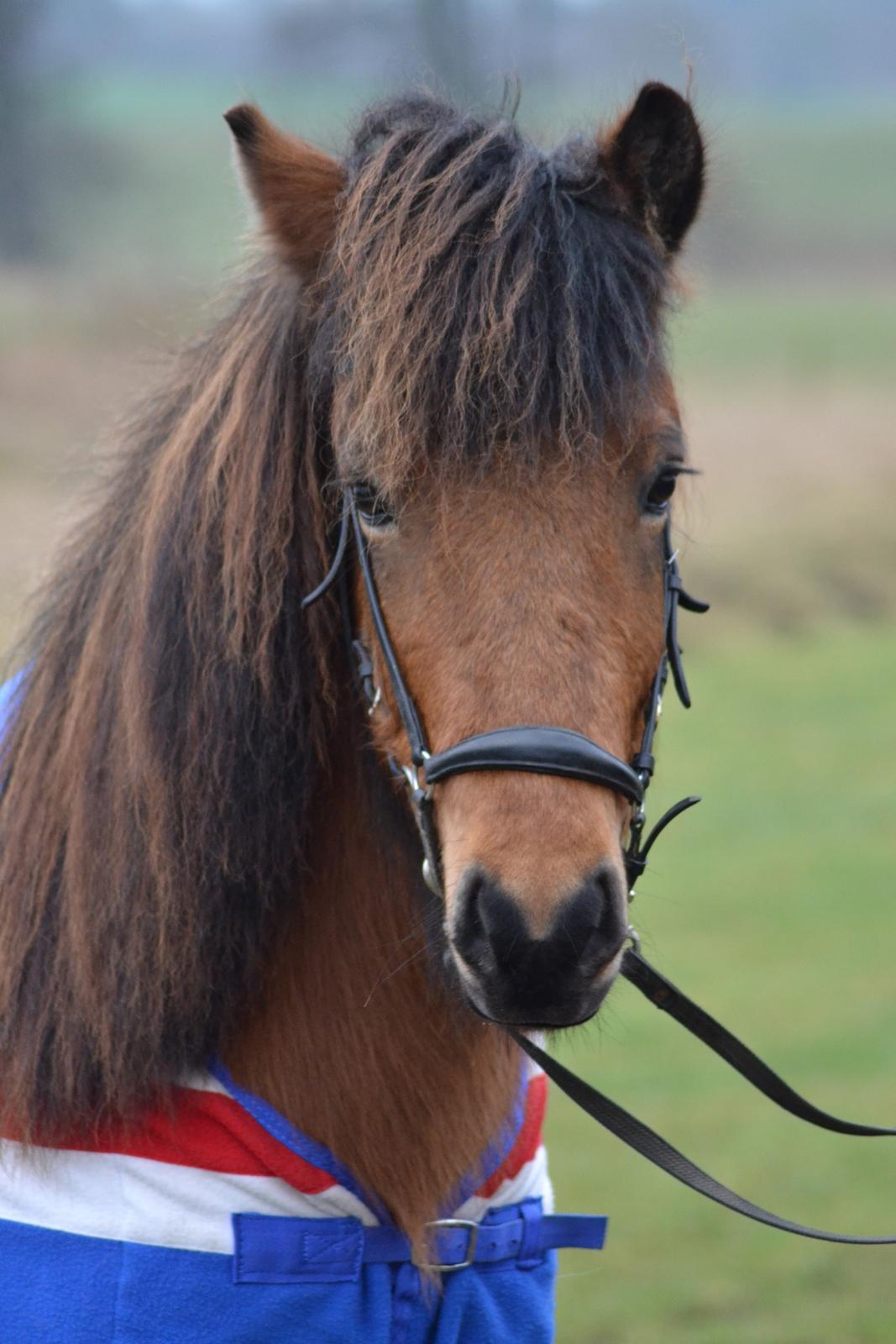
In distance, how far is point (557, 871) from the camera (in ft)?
5.55

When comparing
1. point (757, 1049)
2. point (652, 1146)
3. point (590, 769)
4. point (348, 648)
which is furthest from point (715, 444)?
point (590, 769)

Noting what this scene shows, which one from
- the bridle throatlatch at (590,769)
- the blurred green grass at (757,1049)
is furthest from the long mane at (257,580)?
the blurred green grass at (757,1049)

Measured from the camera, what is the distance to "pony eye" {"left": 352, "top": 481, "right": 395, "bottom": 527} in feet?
6.46

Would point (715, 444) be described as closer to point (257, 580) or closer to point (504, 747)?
point (257, 580)

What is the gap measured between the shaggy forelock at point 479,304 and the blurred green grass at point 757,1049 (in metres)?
0.81

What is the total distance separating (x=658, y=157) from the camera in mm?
2113

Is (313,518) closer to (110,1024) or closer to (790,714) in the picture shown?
(110,1024)

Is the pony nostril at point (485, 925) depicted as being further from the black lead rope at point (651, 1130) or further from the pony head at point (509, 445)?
the black lead rope at point (651, 1130)

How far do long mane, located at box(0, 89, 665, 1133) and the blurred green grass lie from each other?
23.0 inches

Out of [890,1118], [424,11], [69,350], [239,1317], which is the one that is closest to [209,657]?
[239,1317]

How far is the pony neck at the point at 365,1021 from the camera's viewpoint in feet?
6.97

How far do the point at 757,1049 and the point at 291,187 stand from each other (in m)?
5.03

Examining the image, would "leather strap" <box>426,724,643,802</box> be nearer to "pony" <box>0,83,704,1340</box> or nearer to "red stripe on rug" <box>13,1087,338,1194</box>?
"pony" <box>0,83,704,1340</box>

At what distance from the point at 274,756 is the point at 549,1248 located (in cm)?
89
